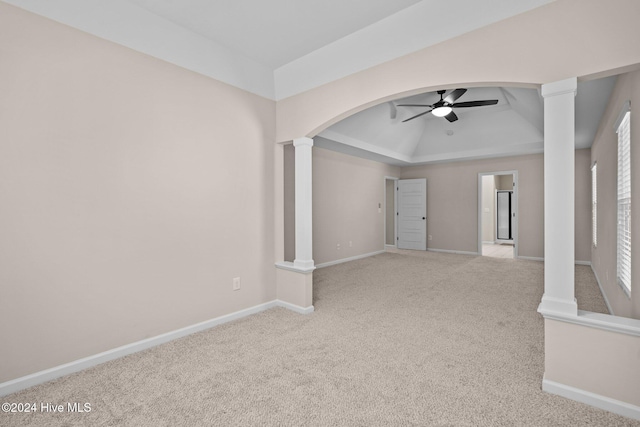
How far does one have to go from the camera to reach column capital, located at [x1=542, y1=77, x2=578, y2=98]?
1.83 metres

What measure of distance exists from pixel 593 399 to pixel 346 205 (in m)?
5.13

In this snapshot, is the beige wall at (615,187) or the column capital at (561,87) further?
the beige wall at (615,187)

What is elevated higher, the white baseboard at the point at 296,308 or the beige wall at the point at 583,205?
the beige wall at the point at 583,205

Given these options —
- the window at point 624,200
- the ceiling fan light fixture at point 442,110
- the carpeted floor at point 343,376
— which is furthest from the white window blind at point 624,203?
the ceiling fan light fixture at point 442,110

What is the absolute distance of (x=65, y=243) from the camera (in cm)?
215

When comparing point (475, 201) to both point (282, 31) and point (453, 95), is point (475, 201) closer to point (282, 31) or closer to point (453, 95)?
point (453, 95)

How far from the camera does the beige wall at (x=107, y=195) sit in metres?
1.97

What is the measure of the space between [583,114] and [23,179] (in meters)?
5.96

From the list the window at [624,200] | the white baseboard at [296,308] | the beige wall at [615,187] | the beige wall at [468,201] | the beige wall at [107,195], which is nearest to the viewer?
the beige wall at [107,195]

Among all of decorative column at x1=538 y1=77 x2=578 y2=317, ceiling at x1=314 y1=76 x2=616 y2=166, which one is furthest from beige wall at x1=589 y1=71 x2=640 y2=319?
ceiling at x1=314 y1=76 x2=616 y2=166

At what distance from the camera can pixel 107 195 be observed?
2.33 m

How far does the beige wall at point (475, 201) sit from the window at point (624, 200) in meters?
4.11

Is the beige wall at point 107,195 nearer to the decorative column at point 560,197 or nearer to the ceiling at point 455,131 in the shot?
the ceiling at point 455,131

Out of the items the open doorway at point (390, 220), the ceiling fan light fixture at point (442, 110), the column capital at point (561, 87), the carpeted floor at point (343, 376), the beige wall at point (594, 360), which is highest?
the ceiling fan light fixture at point (442, 110)
